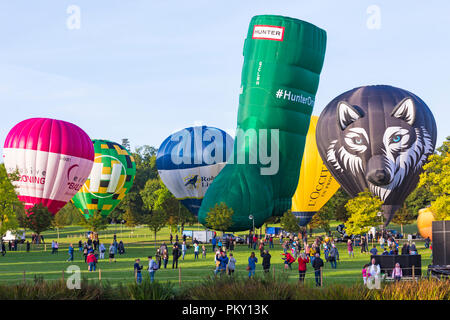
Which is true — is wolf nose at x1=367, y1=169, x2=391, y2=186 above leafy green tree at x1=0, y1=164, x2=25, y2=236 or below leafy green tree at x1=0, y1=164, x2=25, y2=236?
above

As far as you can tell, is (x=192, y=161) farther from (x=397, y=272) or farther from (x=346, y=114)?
(x=397, y=272)

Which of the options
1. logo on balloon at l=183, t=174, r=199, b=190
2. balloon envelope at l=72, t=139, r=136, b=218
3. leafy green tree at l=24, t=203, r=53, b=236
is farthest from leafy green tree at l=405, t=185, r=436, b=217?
leafy green tree at l=24, t=203, r=53, b=236

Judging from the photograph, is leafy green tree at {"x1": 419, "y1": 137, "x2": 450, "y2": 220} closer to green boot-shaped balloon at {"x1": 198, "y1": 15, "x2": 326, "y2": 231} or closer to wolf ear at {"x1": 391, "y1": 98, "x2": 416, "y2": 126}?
wolf ear at {"x1": 391, "y1": 98, "x2": 416, "y2": 126}

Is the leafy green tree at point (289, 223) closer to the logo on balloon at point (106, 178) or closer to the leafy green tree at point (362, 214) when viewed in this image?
the leafy green tree at point (362, 214)

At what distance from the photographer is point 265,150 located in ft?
208

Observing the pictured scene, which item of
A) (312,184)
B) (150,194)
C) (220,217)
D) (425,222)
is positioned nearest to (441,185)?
(425,222)

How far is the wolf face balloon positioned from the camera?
53875 millimetres

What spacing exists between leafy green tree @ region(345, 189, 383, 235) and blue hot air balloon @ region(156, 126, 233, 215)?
25.1 metres

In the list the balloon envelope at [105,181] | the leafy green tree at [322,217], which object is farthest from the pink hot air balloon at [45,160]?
the leafy green tree at [322,217]

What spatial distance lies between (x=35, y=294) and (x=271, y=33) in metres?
50.2

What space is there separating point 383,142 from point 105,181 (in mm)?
34843

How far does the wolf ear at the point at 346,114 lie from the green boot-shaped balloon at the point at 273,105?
27.7 ft

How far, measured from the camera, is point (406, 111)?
54.0 metres
